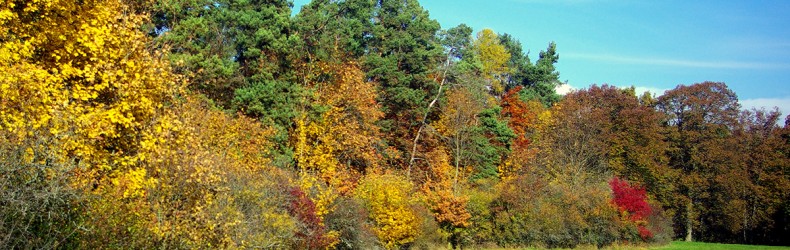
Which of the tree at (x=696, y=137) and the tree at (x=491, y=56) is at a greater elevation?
the tree at (x=491, y=56)

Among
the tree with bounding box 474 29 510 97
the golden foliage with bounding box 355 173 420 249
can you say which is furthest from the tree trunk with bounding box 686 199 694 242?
the golden foliage with bounding box 355 173 420 249

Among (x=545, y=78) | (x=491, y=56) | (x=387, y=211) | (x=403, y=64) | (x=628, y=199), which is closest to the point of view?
(x=387, y=211)

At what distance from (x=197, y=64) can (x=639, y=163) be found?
3913 cm

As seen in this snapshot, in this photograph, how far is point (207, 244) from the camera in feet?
45.1

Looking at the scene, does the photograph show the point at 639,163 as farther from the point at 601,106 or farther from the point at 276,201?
the point at 276,201

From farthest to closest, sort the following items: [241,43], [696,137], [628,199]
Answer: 1. [696,137]
2. [628,199]
3. [241,43]

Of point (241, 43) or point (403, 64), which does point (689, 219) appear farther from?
point (241, 43)

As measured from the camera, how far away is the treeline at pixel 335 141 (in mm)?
10969

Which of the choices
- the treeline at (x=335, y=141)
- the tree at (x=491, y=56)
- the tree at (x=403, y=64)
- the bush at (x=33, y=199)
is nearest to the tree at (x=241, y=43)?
the treeline at (x=335, y=141)

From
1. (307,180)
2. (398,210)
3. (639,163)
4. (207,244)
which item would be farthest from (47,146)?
(639,163)

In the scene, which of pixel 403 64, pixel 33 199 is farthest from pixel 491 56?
pixel 33 199

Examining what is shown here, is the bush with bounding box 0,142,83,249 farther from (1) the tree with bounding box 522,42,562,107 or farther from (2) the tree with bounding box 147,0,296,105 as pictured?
(1) the tree with bounding box 522,42,562,107

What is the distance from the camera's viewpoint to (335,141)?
36.9m

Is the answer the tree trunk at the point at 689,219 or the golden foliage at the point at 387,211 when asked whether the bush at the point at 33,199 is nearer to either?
the golden foliage at the point at 387,211
